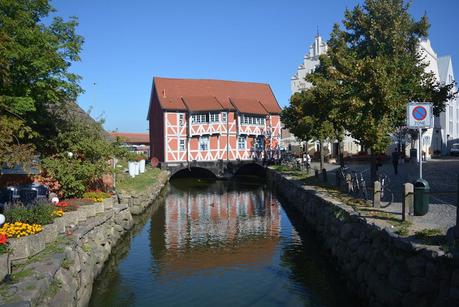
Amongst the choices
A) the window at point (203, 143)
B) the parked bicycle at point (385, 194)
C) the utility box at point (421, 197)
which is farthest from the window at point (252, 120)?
the utility box at point (421, 197)

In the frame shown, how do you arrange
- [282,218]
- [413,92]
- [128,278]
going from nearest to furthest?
1. [128,278]
2. [413,92]
3. [282,218]

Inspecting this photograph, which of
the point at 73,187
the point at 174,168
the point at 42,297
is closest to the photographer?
the point at 42,297

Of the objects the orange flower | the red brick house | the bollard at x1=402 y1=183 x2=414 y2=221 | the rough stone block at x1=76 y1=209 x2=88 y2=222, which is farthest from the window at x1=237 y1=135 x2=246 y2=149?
the orange flower

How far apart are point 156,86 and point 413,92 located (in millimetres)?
36477

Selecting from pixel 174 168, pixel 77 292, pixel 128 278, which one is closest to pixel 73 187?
pixel 128 278

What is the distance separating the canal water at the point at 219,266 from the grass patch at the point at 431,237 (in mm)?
2730

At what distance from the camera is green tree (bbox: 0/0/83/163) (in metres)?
12.1

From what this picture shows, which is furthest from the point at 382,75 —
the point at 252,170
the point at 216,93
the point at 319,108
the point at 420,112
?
the point at 252,170

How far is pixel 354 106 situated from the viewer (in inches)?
648

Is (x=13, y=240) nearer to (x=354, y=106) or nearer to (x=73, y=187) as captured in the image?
(x=73, y=187)

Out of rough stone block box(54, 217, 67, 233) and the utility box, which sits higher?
the utility box

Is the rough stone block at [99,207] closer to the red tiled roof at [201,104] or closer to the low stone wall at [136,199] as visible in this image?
the low stone wall at [136,199]

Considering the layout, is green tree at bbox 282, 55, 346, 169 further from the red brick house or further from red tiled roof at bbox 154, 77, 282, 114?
red tiled roof at bbox 154, 77, 282, 114

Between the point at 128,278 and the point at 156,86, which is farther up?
the point at 156,86
